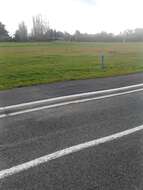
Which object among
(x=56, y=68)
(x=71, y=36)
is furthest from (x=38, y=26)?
(x=56, y=68)

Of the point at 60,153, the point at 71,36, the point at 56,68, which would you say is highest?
the point at 71,36

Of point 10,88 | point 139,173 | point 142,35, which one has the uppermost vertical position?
point 142,35

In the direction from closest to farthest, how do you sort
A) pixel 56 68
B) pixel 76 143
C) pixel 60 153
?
1. pixel 60 153
2. pixel 76 143
3. pixel 56 68

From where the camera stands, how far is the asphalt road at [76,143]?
266cm

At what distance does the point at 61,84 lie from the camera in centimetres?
838

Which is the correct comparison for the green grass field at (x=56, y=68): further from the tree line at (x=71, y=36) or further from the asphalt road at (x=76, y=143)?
the tree line at (x=71, y=36)

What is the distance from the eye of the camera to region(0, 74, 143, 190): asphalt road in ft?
8.74

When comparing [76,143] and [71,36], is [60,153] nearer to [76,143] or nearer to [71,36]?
[76,143]

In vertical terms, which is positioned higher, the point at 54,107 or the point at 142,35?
the point at 142,35

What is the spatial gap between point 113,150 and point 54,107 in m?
2.47

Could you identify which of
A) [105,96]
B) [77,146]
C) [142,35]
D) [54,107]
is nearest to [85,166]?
[77,146]

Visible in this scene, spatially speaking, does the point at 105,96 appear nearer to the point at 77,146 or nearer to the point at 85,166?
the point at 77,146

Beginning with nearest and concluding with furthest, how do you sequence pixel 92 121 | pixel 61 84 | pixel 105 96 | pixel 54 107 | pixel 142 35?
1. pixel 92 121
2. pixel 54 107
3. pixel 105 96
4. pixel 61 84
5. pixel 142 35

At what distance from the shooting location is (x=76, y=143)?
360 cm
